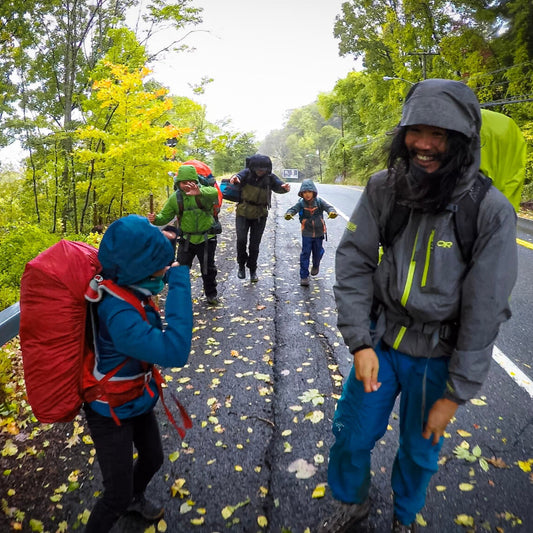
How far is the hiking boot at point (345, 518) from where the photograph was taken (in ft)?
6.94

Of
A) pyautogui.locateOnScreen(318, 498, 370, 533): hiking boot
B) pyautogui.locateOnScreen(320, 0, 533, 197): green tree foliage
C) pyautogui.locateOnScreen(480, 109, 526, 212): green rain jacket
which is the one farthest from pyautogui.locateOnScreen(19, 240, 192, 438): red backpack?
pyautogui.locateOnScreen(320, 0, 533, 197): green tree foliage

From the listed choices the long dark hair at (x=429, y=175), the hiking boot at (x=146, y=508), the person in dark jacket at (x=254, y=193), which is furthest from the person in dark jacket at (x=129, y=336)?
the person in dark jacket at (x=254, y=193)

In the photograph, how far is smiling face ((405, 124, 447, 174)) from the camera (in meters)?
1.53

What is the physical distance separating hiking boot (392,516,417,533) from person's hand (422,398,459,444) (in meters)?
0.70

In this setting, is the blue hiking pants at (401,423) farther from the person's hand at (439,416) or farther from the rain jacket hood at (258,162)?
the rain jacket hood at (258,162)

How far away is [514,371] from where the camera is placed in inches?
148

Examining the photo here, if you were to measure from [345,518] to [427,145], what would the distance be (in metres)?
2.07

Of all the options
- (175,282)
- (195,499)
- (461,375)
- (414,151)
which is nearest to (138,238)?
(175,282)

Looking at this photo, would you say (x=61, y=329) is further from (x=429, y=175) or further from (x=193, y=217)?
(x=193, y=217)

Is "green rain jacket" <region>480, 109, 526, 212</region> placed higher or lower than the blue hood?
higher

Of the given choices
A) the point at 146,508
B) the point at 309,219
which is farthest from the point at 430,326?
the point at 309,219

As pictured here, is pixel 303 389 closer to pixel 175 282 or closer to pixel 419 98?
pixel 175 282

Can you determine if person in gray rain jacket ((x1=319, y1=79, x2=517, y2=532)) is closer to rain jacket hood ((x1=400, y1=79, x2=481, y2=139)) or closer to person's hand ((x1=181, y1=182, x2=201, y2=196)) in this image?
rain jacket hood ((x1=400, y1=79, x2=481, y2=139))

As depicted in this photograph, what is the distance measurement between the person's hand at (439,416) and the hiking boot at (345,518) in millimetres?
787
